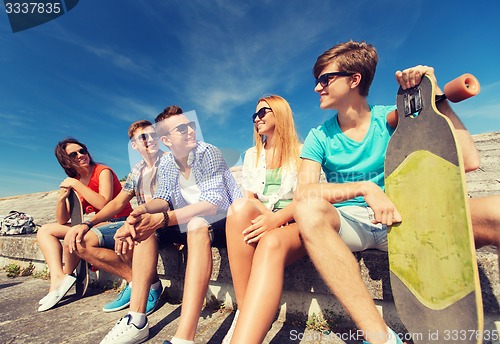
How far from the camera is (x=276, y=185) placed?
2.43 metres

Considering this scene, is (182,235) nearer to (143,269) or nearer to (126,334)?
(143,269)

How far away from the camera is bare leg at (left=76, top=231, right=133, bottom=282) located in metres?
2.56

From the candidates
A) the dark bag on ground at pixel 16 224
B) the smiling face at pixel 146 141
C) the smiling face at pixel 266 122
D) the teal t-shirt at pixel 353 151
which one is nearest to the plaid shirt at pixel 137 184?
the smiling face at pixel 146 141

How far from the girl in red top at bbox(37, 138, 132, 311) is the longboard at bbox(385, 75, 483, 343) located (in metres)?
2.85

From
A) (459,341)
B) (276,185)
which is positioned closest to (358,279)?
(459,341)

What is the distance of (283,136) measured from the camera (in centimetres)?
261

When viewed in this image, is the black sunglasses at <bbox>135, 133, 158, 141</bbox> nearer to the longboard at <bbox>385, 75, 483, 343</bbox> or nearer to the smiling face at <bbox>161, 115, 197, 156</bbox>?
the smiling face at <bbox>161, 115, 197, 156</bbox>

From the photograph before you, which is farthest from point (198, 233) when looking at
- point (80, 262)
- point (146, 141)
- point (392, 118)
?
point (80, 262)

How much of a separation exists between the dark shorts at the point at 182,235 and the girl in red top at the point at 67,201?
3.45ft

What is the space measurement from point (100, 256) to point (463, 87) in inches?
117

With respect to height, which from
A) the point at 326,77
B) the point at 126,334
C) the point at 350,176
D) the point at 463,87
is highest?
the point at 326,77

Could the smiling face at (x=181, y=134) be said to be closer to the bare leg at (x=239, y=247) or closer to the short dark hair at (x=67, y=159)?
the bare leg at (x=239, y=247)

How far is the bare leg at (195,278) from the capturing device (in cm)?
169

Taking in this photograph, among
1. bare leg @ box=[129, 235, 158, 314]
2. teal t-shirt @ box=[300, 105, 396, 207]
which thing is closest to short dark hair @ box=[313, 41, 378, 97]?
teal t-shirt @ box=[300, 105, 396, 207]
